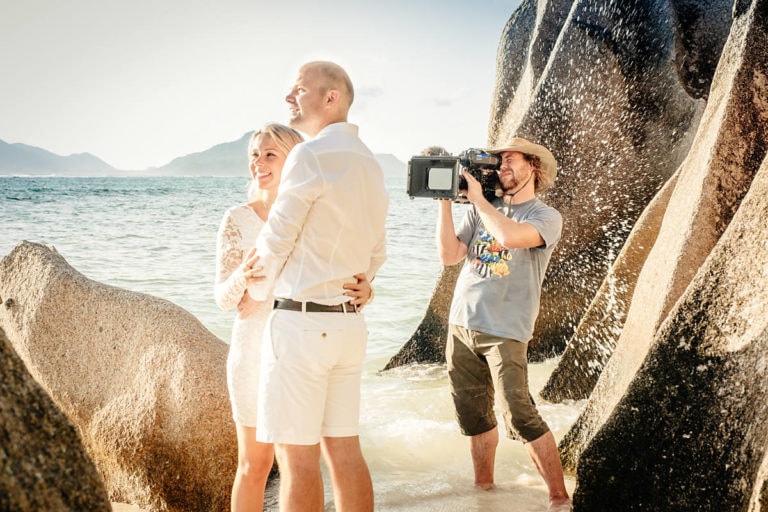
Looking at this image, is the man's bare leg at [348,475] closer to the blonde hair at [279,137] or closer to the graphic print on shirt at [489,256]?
the blonde hair at [279,137]

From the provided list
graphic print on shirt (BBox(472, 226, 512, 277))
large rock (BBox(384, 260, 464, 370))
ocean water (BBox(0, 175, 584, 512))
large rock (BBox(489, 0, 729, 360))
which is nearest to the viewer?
graphic print on shirt (BBox(472, 226, 512, 277))

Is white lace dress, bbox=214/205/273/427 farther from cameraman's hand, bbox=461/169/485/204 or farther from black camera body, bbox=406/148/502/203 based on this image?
cameraman's hand, bbox=461/169/485/204

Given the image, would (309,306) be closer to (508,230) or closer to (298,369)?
(298,369)

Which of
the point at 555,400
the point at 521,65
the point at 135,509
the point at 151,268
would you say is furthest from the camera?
the point at 151,268

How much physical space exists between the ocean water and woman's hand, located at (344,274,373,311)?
1.51 m

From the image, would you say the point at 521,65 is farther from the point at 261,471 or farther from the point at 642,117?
the point at 261,471

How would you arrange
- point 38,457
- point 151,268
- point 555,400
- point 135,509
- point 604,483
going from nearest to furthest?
point 38,457
point 604,483
point 135,509
point 555,400
point 151,268

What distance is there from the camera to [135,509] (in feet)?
10.6

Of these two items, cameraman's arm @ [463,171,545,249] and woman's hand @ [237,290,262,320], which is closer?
woman's hand @ [237,290,262,320]

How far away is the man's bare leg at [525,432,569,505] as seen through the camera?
318cm

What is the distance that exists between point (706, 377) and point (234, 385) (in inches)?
65.6

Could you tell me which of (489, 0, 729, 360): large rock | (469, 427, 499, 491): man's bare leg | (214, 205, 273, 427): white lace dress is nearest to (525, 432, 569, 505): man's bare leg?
(469, 427, 499, 491): man's bare leg

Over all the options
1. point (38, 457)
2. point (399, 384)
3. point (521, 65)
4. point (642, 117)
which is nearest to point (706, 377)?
point (38, 457)

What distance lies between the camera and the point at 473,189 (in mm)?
3260
